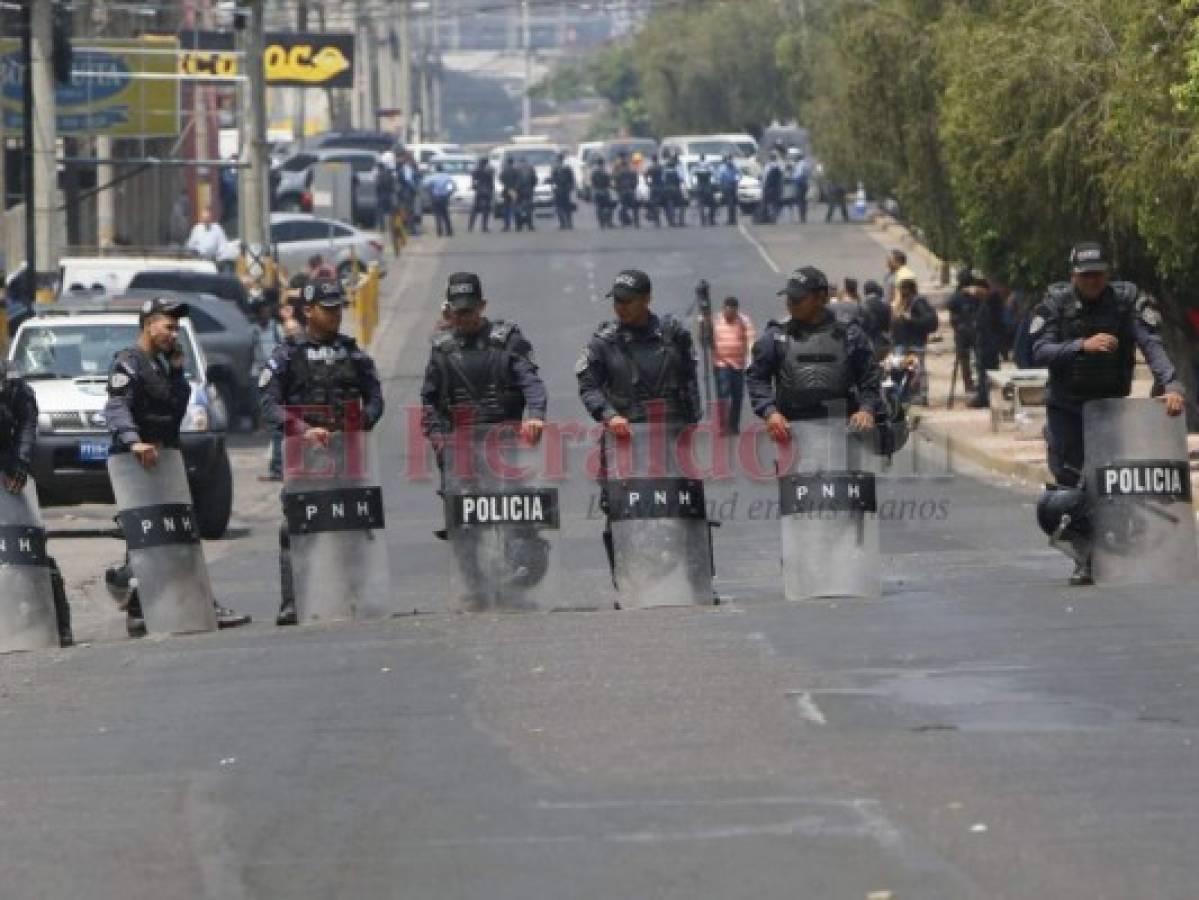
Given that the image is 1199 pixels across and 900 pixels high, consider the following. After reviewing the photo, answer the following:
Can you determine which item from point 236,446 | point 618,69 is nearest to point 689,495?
point 236,446

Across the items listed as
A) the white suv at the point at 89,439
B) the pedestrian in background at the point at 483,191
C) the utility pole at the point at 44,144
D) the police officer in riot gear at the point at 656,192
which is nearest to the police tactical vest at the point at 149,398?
the white suv at the point at 89,439

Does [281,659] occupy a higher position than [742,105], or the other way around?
[742,105]

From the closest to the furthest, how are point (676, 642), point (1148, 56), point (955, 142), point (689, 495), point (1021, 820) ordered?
1. point (1021, 820)
2. point (676, 642)
3. point (689, 495)
4. point (1148, 56)
5. point (955, 142)

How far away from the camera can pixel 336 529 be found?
1545cm

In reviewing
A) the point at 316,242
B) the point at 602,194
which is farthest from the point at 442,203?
the point at 316,242

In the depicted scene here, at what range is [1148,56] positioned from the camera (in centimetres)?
2386

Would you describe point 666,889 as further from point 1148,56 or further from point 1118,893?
point 1148,56

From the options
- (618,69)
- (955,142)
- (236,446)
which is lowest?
(236,446)

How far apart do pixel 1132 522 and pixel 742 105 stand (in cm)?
8840

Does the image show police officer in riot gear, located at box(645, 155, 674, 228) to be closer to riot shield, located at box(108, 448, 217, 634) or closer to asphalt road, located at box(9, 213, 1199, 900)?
asphalt road, located at box(9, 213, 1199, 900)

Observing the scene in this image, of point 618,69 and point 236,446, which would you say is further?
point 618,69

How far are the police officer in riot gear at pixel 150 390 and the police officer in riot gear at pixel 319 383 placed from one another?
50 cm

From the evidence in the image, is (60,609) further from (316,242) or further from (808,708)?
(316,242)

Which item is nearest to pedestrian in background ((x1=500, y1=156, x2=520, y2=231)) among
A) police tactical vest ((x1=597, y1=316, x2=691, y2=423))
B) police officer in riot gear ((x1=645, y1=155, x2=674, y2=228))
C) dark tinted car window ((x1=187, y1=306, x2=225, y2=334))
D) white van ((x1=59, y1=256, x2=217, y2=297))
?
police officer in riot gear ((x1=645, y1=155, x2=674, y2=228))
